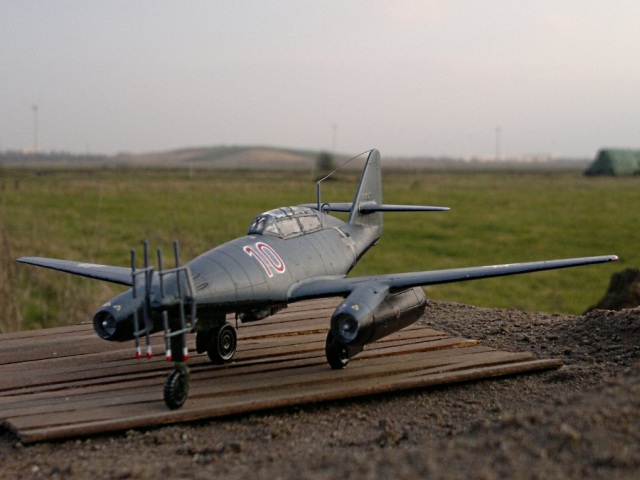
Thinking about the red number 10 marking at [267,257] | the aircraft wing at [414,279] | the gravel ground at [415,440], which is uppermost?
the red number 10 marking at [267,257]

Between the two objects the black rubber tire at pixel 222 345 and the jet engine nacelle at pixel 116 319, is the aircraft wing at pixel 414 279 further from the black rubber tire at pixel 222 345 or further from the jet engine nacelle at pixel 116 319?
the jet engine nacelle at pixel 116 319

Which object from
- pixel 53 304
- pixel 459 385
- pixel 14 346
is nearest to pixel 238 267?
pixel 459 385

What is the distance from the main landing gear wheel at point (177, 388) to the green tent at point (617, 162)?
91.8m

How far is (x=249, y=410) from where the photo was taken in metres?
7.55

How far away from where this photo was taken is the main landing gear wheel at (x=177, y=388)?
738cm

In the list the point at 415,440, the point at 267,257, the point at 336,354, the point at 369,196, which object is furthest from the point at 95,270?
the point at 415,440

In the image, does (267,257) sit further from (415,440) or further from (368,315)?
(415,440)

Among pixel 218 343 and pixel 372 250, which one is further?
pixel 372 250

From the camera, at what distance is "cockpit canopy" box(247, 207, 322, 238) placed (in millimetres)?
9344

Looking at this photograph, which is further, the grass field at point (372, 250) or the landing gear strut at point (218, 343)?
the grass field at point (372, 250)

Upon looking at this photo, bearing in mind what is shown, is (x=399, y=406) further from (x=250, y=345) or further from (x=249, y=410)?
(x=250, y=345)

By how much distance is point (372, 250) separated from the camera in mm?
28641

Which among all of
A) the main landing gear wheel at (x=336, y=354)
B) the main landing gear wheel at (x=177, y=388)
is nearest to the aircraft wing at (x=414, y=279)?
the main landing gear wheel at (x=336, y=354)

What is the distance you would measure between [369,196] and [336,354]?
4063mm
